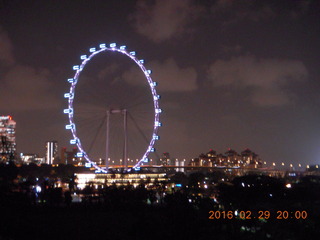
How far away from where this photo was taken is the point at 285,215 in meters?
27.0

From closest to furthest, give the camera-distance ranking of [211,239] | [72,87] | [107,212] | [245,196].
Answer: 1. [211,239]
2. [107,212]
3. [245,196]
4. [72,87]

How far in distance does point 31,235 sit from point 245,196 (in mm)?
27003

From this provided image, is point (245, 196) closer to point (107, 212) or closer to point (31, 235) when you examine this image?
point (107, 212)

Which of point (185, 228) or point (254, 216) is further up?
point (254, 216)

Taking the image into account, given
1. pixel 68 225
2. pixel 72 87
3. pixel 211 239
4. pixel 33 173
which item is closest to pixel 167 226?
pixel 211 239
